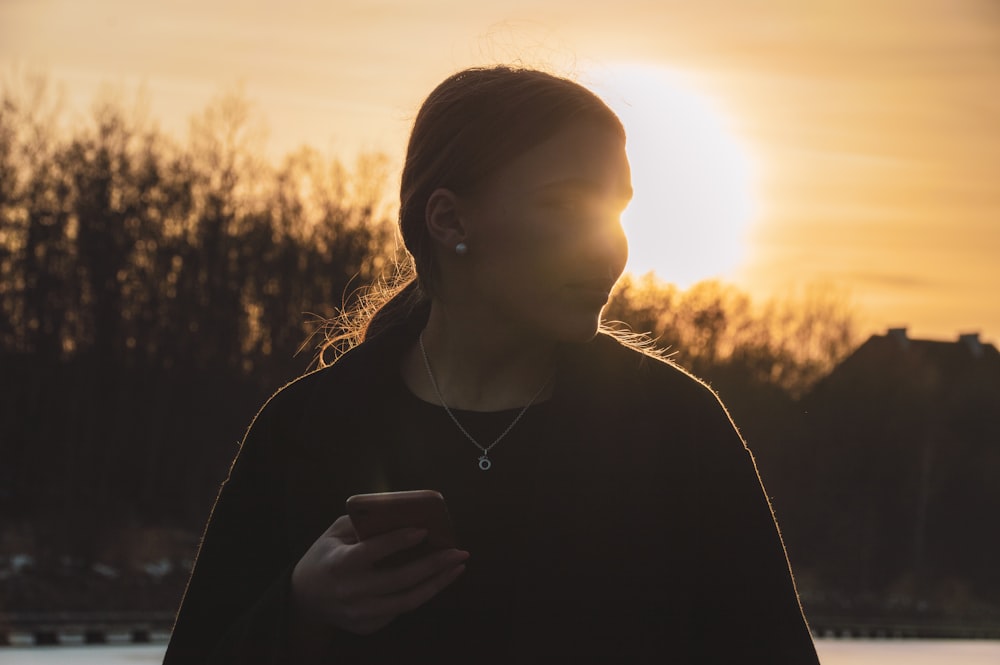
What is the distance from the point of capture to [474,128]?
9.97 ft

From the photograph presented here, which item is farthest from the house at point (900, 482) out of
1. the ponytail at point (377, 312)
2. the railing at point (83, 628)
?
the ponytail at point (377, 312)

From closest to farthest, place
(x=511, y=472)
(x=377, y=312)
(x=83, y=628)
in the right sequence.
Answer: (x=511, y=472) → (x=377, y=312) → (x=83, y=628)

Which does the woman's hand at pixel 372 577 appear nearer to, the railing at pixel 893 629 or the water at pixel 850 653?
the water at pixel 850 653

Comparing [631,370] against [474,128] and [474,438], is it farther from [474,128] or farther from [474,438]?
[474,128]

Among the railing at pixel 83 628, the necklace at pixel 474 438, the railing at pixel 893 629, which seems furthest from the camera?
the railing at pixel 893 629

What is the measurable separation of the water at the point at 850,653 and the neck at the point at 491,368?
13036 millimetres

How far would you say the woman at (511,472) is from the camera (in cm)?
284

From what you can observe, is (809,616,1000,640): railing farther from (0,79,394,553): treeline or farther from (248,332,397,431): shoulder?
(248,332,397,431): shoulder

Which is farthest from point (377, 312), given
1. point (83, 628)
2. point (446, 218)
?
point (83, 628)

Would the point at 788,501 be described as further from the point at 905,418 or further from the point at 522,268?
the point at 522,268

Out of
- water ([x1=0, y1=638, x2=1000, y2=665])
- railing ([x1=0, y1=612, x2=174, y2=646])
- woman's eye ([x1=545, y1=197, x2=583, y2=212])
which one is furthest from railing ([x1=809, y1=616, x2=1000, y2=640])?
woman's eye ([x1=545, y1=197, x2=583, y2=212])

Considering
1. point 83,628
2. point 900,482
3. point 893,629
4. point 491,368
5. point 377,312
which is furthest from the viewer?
point 900,482

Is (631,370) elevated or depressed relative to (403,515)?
elevated

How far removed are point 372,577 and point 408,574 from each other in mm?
69
